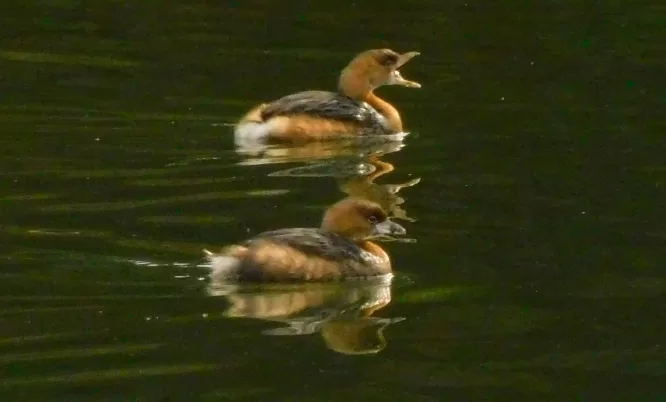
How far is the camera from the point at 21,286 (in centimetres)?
730

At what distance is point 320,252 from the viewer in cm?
763

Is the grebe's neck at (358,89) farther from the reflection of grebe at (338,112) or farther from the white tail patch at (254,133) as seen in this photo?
the white tail patch at (254,133)

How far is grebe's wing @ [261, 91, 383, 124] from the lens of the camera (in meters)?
10.8

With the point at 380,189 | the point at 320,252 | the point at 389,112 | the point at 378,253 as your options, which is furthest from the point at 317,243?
the point at 389,112

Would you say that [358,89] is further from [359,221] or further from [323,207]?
[359,221]

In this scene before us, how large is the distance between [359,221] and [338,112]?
3.24 m

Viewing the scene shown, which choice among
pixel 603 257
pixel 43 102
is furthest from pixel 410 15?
pixel 603 257

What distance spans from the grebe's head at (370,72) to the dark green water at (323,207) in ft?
1.32

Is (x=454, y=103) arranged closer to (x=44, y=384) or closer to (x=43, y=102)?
(x=43, y=102)

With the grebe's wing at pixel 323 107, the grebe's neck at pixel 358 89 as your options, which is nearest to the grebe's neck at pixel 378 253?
the grebe's wing at pixel 323 107

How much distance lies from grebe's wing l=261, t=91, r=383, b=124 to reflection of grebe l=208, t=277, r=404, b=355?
3217 mm

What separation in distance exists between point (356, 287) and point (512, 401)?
5.68ft

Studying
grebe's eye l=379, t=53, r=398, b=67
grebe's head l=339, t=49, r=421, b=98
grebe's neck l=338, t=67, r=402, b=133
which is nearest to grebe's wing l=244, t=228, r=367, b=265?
grebe's neck l=338, t=67, r=402, b=133

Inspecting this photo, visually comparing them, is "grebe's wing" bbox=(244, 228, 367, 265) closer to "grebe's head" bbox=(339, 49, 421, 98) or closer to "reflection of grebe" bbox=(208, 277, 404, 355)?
"reflection of grebe" bbox=(208, 277, 404, 355)
